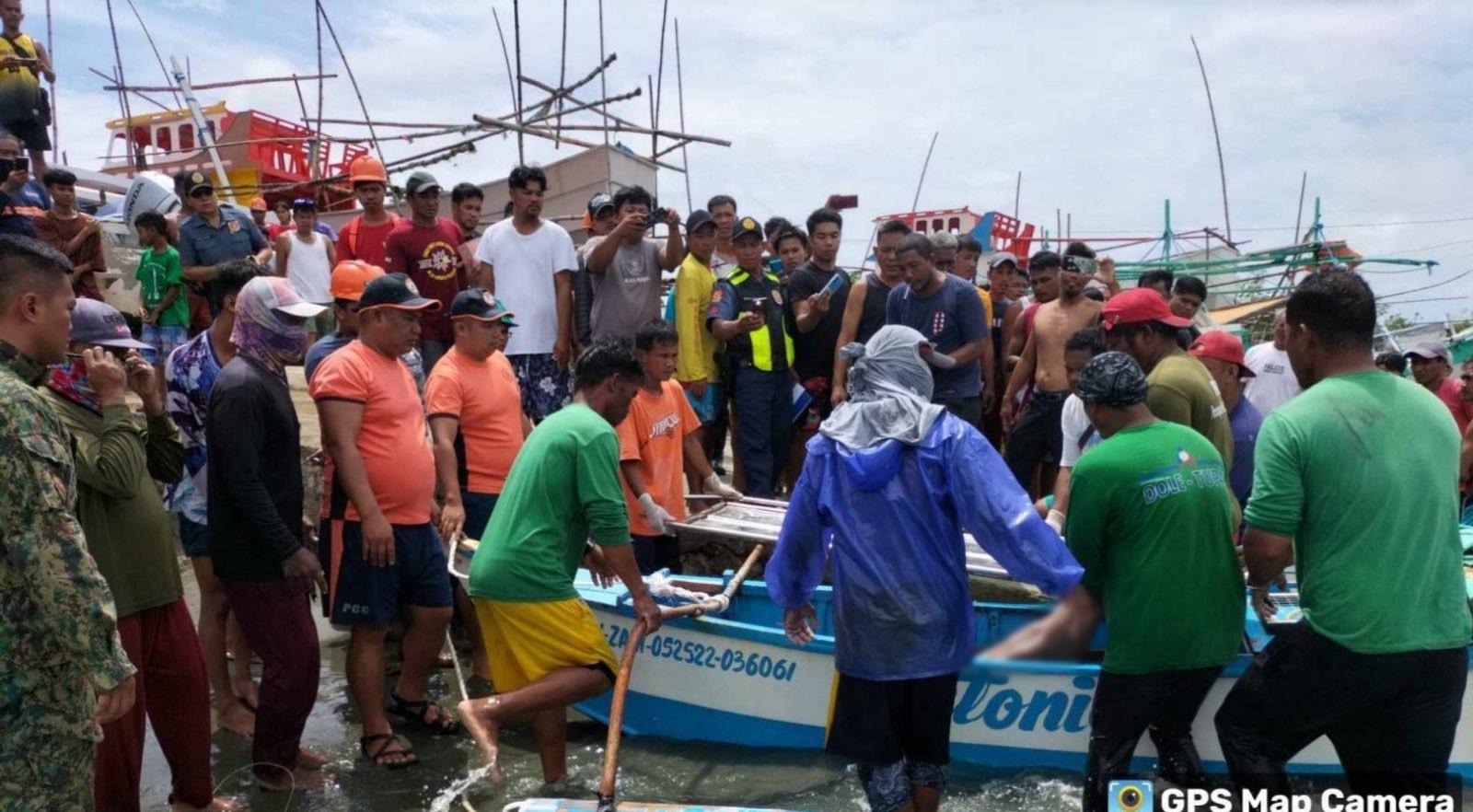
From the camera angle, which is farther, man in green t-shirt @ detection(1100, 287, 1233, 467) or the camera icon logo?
man in green t-shirt @ detection(1100, 287, 1233, 467)

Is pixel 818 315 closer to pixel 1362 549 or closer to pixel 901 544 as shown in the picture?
pixel 901 544

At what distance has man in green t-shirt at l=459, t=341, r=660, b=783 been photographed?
14.2 feet

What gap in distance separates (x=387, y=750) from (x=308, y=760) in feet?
1.11

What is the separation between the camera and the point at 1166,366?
4492 mm

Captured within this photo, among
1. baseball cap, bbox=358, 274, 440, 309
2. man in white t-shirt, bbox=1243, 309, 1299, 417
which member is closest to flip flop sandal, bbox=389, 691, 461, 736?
baseball cap, bbox=358, 274, 440, 309

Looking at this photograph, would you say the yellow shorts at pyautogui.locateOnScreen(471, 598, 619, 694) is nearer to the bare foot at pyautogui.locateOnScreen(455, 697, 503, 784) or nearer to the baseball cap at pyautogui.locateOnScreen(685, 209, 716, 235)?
the bare foot at pyautogui.locateOnScreen(455, 697, 503, 784)

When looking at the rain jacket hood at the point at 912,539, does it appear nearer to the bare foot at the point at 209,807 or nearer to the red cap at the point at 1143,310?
the red cap at the point at 1143,310

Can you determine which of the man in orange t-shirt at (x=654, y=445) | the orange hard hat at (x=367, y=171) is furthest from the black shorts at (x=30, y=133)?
the man in orange t-shirt at (x=654, y=445)

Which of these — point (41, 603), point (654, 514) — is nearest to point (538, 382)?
point (654, 514)

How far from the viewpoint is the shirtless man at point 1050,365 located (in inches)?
287

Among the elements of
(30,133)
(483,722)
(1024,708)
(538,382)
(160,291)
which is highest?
(30,133)

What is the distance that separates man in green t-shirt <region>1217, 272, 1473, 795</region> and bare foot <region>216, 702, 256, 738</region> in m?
4.61

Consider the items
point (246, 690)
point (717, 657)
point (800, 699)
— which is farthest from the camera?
point (246, 690)

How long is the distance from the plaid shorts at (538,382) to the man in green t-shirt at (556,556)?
125 inches
